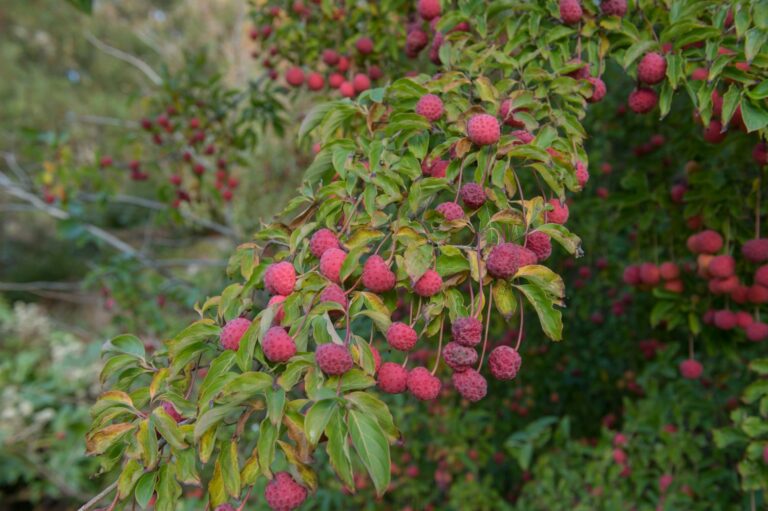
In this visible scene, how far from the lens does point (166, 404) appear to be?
0.77m

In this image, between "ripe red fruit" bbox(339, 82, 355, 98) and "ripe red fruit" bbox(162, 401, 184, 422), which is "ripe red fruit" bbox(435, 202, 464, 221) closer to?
"ripe red fruit" bbox(162, 401, 184, 422)

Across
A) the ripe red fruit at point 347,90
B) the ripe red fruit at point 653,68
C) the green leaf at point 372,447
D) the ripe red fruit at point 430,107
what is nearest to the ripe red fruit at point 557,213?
the ripe red fruit at point 430,107

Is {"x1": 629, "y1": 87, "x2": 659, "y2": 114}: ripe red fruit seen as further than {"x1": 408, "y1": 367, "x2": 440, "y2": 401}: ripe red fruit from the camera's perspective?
Yes

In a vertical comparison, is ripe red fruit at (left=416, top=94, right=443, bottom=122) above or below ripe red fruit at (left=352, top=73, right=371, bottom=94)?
below

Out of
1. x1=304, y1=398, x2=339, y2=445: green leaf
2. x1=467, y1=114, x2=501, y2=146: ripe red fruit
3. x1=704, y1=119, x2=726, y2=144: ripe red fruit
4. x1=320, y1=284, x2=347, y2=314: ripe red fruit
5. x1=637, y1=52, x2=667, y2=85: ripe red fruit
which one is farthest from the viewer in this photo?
x1=704, y1=119, x2=726, y2=144: ripe red fruit

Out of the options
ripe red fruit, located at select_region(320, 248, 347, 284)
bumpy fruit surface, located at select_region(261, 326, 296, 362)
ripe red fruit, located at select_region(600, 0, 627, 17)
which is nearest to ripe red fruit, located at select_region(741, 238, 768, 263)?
ripe red fruit, located at select_region(600, 0, 627, 17)

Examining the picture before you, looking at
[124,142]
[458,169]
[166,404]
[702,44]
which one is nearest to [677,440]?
[702,44]

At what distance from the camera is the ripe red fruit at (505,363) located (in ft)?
2.67

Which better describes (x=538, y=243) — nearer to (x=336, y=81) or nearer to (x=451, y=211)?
(x=451, y=211)

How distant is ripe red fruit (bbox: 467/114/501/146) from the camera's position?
881 millimetres

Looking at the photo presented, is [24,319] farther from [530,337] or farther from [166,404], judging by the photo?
[166,404]

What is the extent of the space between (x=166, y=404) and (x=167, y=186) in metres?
2.25

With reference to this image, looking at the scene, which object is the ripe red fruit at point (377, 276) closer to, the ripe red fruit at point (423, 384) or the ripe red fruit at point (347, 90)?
the ripe red fruit at point (423, 384)

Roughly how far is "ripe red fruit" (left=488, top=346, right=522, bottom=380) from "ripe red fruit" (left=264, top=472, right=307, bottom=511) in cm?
31
